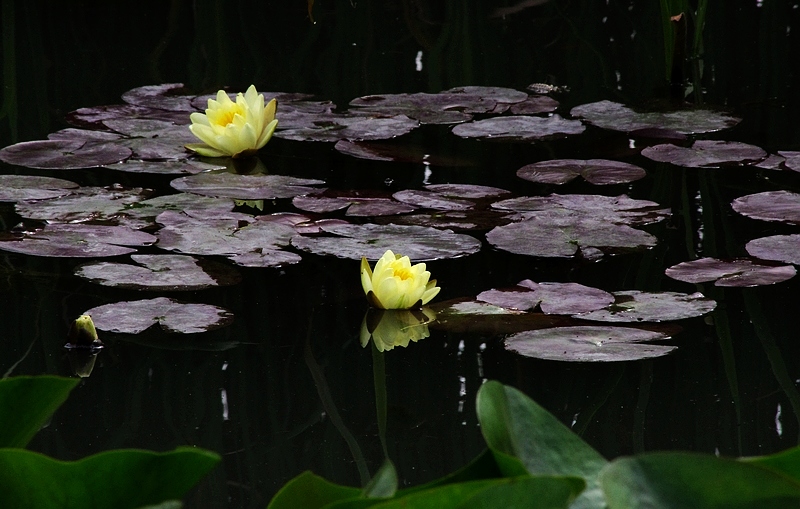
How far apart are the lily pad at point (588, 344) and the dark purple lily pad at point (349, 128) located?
3.86 ft

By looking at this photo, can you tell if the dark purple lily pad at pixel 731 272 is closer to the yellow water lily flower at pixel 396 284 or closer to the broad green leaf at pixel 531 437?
the yellow water lily flower at pixel 396 284

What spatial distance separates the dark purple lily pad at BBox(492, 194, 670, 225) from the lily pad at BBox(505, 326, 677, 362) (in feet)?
1.74

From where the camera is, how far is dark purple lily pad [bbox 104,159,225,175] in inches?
90.7

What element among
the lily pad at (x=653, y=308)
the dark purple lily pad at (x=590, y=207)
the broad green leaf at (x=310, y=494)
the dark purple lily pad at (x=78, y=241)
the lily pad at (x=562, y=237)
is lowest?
the lily pad at (x=653, y=308)

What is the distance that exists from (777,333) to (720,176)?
83 centimetres

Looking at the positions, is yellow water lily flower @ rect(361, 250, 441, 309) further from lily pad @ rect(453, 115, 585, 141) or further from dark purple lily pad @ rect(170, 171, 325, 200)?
lily pad @ rect(453, 115, 585, 141)

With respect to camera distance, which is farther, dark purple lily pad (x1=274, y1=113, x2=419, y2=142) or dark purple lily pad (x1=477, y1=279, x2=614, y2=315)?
dark purple lily pad (x1=274, y1=113, x2=419, y2=142)

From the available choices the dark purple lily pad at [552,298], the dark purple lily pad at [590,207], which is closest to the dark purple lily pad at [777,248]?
the dark purple lily pad at [590,207]

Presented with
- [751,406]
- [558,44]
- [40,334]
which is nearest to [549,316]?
[751,406]

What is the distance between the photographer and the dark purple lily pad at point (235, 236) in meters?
1.79

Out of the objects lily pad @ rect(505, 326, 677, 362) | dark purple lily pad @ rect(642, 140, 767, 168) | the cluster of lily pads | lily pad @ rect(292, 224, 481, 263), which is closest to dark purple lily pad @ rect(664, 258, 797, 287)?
the cluster of lily pads

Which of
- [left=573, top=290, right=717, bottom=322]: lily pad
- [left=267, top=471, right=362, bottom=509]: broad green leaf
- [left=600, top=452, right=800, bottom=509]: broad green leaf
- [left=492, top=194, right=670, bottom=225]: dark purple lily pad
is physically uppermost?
[left=600, top=452, right=800, bottom=509]: broad green leaf

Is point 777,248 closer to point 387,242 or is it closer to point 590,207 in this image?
point 590,207

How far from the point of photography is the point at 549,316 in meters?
1.56
